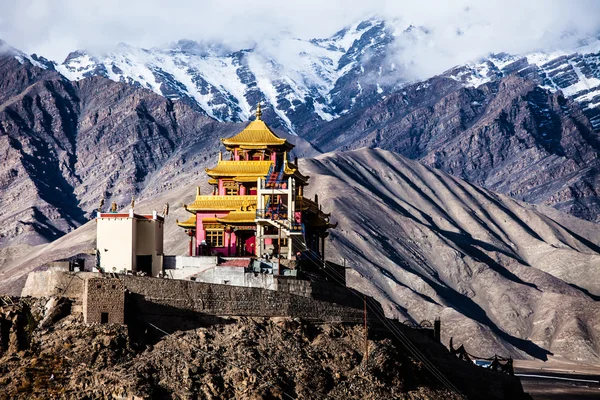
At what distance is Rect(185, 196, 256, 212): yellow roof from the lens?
91000 mm

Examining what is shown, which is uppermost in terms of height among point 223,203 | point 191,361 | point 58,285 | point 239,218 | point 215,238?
point 223,203

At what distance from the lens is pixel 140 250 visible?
7612 cm

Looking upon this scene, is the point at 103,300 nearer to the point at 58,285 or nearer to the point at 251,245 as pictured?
the point at 58,285

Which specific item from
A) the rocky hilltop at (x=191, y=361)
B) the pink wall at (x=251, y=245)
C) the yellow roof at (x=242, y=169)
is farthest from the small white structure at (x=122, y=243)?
the yellow roof at (x=242, y=169)

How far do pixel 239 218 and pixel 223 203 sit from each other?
2.78 m

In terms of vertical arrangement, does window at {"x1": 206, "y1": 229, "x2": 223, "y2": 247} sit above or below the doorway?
above

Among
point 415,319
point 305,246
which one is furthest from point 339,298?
point 415,319

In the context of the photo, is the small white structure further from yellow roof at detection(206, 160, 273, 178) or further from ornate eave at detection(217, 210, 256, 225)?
yellow roof at detection(206, 160, 273, 178)

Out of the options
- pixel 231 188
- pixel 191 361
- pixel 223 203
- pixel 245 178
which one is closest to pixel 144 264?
pixel 191 361

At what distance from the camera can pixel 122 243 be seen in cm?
7506

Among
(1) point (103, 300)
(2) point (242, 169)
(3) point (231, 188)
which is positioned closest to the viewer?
(1) point (103, 300)

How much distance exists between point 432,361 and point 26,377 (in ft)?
115

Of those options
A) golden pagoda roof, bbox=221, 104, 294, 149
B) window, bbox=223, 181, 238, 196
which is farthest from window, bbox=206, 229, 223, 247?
golden pagoda roof, bbox=221, 104, 294, 149

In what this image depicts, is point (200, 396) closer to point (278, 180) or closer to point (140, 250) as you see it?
point (140, 250)
